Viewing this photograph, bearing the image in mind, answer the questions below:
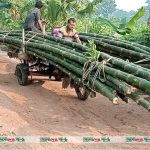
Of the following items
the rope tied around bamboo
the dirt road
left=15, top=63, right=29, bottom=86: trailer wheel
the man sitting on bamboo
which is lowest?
the dirt road

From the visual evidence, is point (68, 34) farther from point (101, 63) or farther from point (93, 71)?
point (101, 63)

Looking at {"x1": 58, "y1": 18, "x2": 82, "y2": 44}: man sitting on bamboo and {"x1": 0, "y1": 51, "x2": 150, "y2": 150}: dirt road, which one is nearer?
{"x1": 0, "y1": 51, "x2": 150, "y2": 150}: dirt road

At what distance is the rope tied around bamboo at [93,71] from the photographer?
5.90 m

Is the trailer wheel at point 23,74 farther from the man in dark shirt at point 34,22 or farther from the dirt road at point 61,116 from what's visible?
the man in dark shirt at point 34,22

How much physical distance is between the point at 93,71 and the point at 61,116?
3.80ft

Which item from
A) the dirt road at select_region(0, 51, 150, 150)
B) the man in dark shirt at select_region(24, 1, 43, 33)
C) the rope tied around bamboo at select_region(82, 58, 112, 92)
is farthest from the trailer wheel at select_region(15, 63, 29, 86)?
the rope tied around bamboo at select_region(82, 58, 112, 92)

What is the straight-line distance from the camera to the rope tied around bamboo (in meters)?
5.90

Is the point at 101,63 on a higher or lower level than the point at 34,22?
lower

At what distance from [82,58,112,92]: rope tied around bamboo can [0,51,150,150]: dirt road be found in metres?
0.76

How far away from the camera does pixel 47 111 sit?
6.94 metres

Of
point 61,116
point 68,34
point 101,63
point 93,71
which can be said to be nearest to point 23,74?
point 68,34

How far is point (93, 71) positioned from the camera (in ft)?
20.1

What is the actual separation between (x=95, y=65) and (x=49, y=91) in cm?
295

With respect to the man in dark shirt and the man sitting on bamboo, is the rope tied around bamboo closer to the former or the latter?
the man sitting on bamboo
